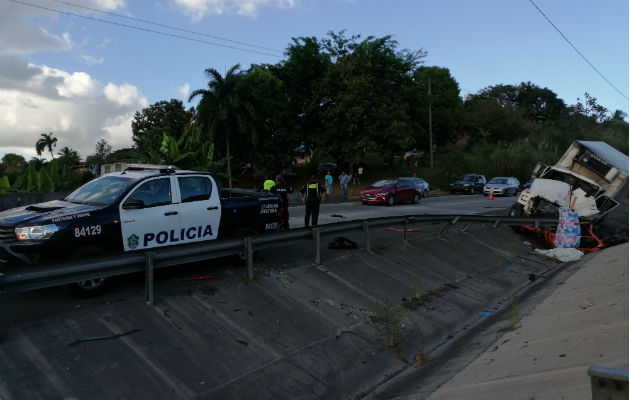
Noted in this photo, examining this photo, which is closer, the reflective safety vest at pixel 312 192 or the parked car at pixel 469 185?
the reflective safety vest at pixel 312 192

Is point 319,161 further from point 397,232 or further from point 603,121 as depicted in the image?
point 603,121

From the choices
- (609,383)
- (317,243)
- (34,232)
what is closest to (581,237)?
(317,243)

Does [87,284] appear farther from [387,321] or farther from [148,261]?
[387,321]

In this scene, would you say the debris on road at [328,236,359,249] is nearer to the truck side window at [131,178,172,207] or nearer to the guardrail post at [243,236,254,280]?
the guardrail post at [243,236,254,280]

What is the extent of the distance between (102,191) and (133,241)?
42.7 inches

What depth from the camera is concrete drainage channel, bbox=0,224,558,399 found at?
4848 mm

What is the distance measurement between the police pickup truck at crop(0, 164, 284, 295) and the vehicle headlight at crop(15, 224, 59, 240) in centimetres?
1

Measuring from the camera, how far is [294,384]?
554 cm

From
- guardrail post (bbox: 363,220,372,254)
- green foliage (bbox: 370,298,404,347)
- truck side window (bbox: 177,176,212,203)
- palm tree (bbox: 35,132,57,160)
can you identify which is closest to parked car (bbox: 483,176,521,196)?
guardrail post (bbox: 363,220,372,254)

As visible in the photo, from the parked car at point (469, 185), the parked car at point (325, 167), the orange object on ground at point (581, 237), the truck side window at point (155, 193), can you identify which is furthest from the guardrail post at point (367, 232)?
the parked car at point (469, 185)

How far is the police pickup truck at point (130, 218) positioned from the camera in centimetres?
623

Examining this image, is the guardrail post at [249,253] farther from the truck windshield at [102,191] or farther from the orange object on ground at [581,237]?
the orange object on ground at [581,237]

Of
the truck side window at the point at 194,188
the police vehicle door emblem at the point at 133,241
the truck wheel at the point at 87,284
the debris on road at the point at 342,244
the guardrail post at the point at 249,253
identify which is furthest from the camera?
the debris on road at the point at 342,244

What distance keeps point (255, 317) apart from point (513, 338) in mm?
3655
